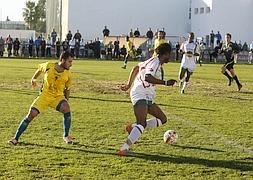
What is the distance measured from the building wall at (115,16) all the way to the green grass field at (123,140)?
1615 inches

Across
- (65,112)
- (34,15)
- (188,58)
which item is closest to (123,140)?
(65,112)

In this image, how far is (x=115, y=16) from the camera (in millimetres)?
57406

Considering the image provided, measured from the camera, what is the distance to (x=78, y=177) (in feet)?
23.0

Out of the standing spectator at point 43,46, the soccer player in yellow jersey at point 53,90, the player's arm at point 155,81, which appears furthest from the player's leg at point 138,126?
the standing spectator at point 43,46

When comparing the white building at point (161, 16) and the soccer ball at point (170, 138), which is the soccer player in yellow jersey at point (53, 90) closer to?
the soccer ball at point (170, 138)

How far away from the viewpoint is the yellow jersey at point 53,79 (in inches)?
352

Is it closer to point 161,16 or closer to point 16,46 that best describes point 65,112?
point 16,46

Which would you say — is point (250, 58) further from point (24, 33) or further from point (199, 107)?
point (24, 33)

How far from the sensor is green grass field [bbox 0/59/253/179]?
737 cm

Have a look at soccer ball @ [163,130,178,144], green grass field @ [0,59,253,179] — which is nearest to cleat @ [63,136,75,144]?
green grass field @ [0,59,253,179]

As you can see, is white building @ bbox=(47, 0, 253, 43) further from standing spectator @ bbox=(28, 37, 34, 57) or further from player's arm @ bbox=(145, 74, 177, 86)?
player's arm @ bbox=(145, 74, 177, 86)

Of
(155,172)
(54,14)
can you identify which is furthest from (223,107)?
(54,14)

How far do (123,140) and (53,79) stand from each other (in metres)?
1.66

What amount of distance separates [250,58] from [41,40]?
17.0m
